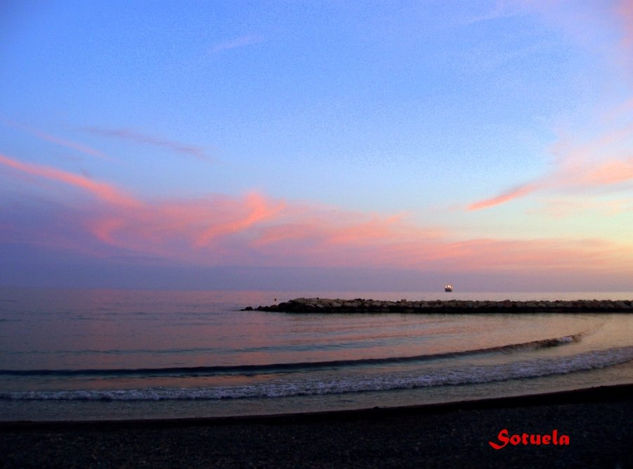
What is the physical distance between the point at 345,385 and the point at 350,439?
21.3 ft

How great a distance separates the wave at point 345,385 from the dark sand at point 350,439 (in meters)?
3.56

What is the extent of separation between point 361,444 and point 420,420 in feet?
7.25

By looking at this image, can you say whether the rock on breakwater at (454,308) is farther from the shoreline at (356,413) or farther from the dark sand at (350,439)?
the dark sand at (350,439)

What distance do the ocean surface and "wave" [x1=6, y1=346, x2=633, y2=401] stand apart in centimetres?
4

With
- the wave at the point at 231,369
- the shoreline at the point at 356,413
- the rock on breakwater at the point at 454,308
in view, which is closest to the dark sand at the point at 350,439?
the shoreline at the point at 356,413

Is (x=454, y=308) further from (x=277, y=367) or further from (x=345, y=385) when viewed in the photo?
(x=345, y=385)

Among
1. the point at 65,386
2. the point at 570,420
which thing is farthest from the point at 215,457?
the point at 65,386

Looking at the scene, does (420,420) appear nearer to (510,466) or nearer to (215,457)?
(510,466)

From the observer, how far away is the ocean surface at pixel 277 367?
1423 cm

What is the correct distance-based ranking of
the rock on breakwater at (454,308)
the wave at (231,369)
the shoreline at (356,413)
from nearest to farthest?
the shoreline at (356,413)
the wave at (231,369)
the rock on breakwater at (454,308)

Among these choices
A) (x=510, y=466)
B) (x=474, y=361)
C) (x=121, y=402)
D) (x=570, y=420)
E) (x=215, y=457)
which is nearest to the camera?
(x=510, y=466)

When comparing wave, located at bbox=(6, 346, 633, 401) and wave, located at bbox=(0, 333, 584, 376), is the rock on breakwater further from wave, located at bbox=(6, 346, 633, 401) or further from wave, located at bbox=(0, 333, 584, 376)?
wave, located at bbox=(6, 346, 633, 401)

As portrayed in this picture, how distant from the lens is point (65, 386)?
16641mm

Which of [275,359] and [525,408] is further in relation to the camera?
[275,359]
